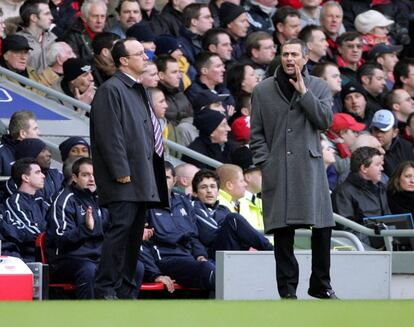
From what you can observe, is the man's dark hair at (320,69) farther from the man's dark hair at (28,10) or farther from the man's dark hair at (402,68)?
the man's dark hair at (28,10)

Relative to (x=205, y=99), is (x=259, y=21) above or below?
above

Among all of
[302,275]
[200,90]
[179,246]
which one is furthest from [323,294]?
[200,90]

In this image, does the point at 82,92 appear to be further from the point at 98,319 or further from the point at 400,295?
the point at 98,319

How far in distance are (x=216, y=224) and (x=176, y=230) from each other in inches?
18.2

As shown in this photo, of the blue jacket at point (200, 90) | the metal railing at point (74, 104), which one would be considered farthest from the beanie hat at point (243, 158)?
the blue jacket at point (200, 90)

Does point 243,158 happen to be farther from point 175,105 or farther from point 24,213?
point 24,213

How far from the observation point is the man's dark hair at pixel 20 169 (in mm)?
13578

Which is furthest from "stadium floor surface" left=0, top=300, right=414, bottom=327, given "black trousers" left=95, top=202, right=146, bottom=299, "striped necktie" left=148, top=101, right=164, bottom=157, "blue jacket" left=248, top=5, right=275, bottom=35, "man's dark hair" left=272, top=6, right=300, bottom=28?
"blue jacket" left=248, top=5, right=275, bottom=35

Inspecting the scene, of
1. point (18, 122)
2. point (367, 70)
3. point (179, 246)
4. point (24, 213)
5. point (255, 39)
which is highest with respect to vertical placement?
point (255, 39)

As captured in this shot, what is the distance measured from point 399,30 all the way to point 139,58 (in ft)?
35.9

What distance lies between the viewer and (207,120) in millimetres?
16453

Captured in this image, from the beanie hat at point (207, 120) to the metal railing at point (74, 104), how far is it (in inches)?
21.1

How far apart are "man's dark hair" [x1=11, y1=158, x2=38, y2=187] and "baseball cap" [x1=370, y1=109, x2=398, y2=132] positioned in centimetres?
560

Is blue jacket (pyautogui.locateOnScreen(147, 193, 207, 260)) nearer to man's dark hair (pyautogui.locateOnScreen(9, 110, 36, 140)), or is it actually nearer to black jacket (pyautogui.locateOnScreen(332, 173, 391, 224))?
man's dark hair (pyautogui.locateOnScreen(9, 110, 36, 140))
